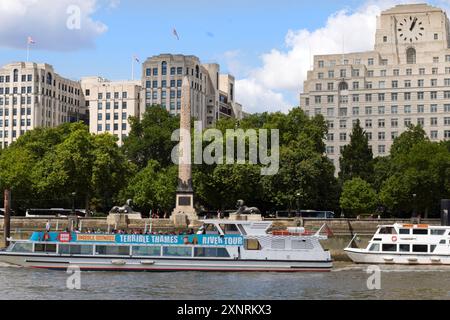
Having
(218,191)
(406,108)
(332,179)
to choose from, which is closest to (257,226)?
(218,191)

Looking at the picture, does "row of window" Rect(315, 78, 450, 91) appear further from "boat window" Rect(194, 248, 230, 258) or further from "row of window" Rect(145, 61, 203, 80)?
"boat window" Rect(194, 248, 230, 258)

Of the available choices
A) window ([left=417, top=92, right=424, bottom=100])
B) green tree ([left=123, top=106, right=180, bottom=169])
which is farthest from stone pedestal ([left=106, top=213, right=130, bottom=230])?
window ([left=417, top=92, right=424, bottom=100])

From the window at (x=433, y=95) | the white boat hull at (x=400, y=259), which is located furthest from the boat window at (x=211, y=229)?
the window at (x=433, y=95)

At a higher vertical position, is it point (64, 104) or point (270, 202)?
point (64, 104)

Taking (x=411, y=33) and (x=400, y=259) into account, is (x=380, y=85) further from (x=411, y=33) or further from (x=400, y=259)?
(x=400, y=259)

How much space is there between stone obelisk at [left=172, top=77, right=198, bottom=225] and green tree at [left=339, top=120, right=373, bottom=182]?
119ft

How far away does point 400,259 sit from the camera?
201 ft

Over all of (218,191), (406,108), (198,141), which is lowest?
(218,191)

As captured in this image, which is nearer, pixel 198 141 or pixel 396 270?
pixel 396 270

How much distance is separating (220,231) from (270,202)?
59523 mm

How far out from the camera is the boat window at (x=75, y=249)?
55.5m

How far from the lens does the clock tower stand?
148 m

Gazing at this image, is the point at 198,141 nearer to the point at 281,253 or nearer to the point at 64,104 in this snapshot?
the point at 281,253

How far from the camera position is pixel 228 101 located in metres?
191
